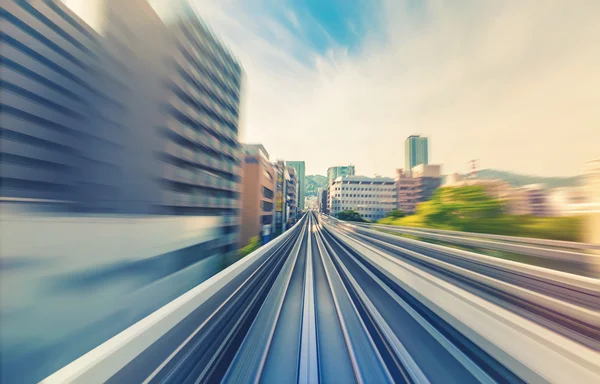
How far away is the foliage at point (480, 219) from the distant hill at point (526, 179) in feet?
6.59

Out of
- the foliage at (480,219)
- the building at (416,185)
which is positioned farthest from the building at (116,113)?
the building at (416,185)

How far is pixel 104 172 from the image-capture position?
8781mm

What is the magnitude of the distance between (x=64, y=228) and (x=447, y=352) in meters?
8.26

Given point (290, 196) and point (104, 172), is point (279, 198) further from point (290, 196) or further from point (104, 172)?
point (104, 172)

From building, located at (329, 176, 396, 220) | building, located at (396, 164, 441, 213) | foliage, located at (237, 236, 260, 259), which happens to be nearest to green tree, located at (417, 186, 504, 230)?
foliage, located at (237, 236, 260, 259)

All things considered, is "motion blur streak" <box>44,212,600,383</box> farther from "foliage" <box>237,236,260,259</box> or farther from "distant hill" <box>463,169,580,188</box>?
"distant hill" <box>463,169,580,188</box>

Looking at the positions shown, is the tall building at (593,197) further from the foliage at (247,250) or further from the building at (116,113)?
the building at (116,113)

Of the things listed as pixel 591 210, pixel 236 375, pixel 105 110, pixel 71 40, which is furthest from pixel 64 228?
pixel 71 40

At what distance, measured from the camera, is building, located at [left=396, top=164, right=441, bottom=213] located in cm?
5100

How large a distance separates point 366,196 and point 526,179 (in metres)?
44.8

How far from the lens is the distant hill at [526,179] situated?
A: 11.0 m

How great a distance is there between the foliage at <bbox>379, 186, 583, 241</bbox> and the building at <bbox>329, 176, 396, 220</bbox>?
37.6 m

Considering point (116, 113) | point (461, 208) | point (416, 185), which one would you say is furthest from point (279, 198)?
point (416, 185)

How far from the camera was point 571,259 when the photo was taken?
7148mm
